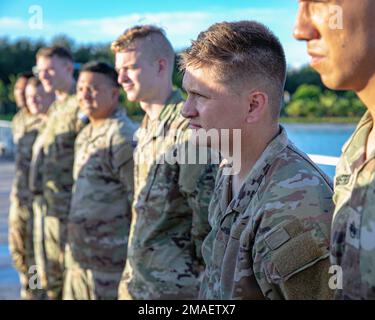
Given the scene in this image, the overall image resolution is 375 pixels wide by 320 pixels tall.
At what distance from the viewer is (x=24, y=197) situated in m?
6.36

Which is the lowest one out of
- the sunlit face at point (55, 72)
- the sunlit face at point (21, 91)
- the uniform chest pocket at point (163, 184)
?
the sunlit face at point (21, 91)

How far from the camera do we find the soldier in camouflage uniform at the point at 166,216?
2.96 metres

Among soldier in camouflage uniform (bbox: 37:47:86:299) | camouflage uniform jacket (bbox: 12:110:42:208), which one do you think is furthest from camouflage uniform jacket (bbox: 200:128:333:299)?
camouflage uniform jacket (bbox: 12:110:42:208)

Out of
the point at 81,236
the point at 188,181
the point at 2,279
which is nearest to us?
the point at 188,181

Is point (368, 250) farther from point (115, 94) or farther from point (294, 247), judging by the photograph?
point (115, 94)

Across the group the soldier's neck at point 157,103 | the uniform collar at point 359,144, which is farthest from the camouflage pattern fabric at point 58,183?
the uniform collar at point 359,144

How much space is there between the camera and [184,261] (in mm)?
3072

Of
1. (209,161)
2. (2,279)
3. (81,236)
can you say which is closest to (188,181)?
(209,161)

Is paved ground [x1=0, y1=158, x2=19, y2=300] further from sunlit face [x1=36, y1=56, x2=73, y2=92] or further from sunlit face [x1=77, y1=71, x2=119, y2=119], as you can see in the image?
sunlit face [x1=77, y1=71, x2=119, y2=119]

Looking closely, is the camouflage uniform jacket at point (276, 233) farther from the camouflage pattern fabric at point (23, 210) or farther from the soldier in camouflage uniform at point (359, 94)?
the camouflage pattern fabric at point (23, 210)

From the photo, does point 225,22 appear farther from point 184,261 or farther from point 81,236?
point 81,236

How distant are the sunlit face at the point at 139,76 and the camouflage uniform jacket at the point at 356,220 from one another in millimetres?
1926

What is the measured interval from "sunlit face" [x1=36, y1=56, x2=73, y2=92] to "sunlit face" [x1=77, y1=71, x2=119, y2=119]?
1.32 metres

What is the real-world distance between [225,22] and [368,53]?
79 centimetres
